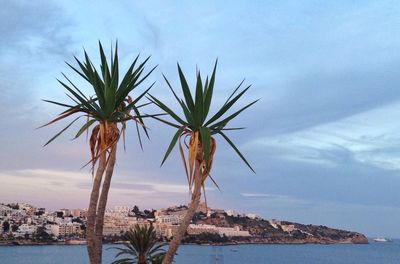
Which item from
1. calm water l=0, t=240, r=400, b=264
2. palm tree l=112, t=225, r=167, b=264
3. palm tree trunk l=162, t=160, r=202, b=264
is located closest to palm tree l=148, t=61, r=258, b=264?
palm tree trunk l=162, t=160, r=202, b=264

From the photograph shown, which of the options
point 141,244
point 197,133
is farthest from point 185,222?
point 141,244

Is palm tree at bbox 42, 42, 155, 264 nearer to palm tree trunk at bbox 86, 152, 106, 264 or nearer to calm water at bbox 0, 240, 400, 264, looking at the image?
palm tree trunk at bbox 86, 152, 106, 264

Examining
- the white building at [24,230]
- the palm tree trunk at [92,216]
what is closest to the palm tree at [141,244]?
the palm tree trunk at [92,216]

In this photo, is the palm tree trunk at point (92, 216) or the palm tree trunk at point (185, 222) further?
the palm tree trunk at point (92, 216)

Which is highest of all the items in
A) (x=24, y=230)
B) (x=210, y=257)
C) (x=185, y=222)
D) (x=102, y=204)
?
(x=24, y=230)

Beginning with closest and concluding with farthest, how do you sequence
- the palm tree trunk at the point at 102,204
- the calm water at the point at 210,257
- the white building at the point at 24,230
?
the palm tree trunk at the point at 102,204 → the calm water at the point at 210,257 → the white building at the point at 24,230

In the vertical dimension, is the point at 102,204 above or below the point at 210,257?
below

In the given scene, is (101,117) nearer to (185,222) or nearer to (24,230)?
(185,222)

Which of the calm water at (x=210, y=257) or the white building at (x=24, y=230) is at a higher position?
the white building at (x=24, y=230)

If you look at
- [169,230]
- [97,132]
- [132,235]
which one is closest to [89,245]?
[97,132]

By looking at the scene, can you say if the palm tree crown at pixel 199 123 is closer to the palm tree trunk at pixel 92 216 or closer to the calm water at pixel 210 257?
the palm tree trunk at pixel 92 216

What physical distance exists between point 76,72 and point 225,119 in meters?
3.15

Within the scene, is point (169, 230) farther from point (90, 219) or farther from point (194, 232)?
point (90, 219)

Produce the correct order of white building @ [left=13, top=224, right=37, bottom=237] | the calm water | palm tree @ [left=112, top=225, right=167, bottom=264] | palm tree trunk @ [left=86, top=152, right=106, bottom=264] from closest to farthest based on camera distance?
palm tree trunk @ [left=86, top=152, right=106, bottom=264] → palm tree @ [left=112, top=225, right=167, bottom=264] → the calm water → white building @ [left=13, top=224, right=37, bottom=237]
